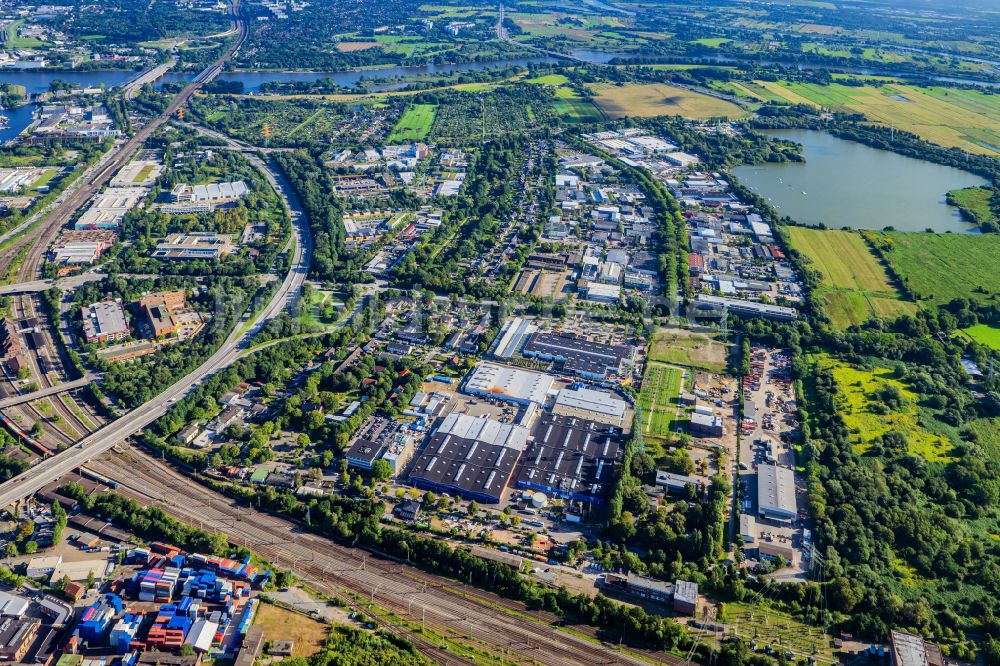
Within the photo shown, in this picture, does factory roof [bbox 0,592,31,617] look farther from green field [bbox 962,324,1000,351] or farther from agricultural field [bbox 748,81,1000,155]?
agricultural field [bbox 748,81,1000,155]

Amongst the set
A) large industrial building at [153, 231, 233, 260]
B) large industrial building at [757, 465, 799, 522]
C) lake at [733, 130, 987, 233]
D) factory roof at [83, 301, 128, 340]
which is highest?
lake at [733, 130, 987, 233]

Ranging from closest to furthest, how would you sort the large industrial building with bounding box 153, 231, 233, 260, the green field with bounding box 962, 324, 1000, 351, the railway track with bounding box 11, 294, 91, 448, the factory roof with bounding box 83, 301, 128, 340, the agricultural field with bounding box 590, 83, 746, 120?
the railway track with bounding box 11, 294, 91, 448, the factory roof with bounding box 83, 301, 128, 340, the green field with bounding box 962, 324, 1000, 351, the large industrial building with bounding box 153, 231, 233, 260, the agricultural field with bounding box 590, 83, 746, 120

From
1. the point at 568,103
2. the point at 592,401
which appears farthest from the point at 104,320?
the point at 568,103

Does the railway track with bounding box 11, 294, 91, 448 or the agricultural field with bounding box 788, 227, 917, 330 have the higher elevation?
the agricultural field with bounding box 788, 227, 917, 330

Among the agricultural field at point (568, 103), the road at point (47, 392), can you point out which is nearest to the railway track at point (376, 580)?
the road at point (47, 392)

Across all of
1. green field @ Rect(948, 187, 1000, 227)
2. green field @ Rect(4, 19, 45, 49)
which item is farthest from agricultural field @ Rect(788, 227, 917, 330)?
green field @ Rect(4, 19, 45, 49)
